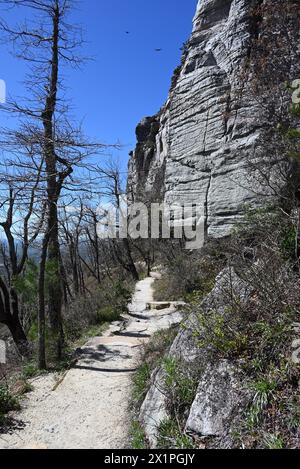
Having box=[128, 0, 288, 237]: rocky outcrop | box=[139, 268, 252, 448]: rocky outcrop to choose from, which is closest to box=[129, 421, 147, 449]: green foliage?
box=[139, 268, 252, 448]: rocky outcrop

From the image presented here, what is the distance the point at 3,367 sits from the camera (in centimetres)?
761

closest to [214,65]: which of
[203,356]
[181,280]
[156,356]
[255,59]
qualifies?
[255,59]

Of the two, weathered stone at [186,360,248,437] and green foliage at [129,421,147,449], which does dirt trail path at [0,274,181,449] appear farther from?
weathered stone at [186,360,248,437]

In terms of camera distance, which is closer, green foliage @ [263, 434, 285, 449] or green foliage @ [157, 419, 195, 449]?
green foliage @ [263, 434, 285, 449]

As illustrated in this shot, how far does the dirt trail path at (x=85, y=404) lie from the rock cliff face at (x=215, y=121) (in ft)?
14.0

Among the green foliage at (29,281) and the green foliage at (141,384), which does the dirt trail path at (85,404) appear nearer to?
the green foliage at (141,384)

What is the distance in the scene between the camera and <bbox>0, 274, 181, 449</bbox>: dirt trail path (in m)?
4.33

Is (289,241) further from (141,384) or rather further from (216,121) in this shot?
(216,121)

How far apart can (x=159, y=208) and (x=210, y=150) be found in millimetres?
11678

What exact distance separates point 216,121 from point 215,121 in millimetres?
60

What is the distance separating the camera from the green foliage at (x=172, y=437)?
3.39 m

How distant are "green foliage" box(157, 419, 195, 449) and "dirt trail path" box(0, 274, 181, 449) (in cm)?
70

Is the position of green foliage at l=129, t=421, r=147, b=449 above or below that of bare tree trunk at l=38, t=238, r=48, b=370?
below

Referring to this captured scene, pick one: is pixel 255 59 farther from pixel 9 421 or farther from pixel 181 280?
pixel 9 421
